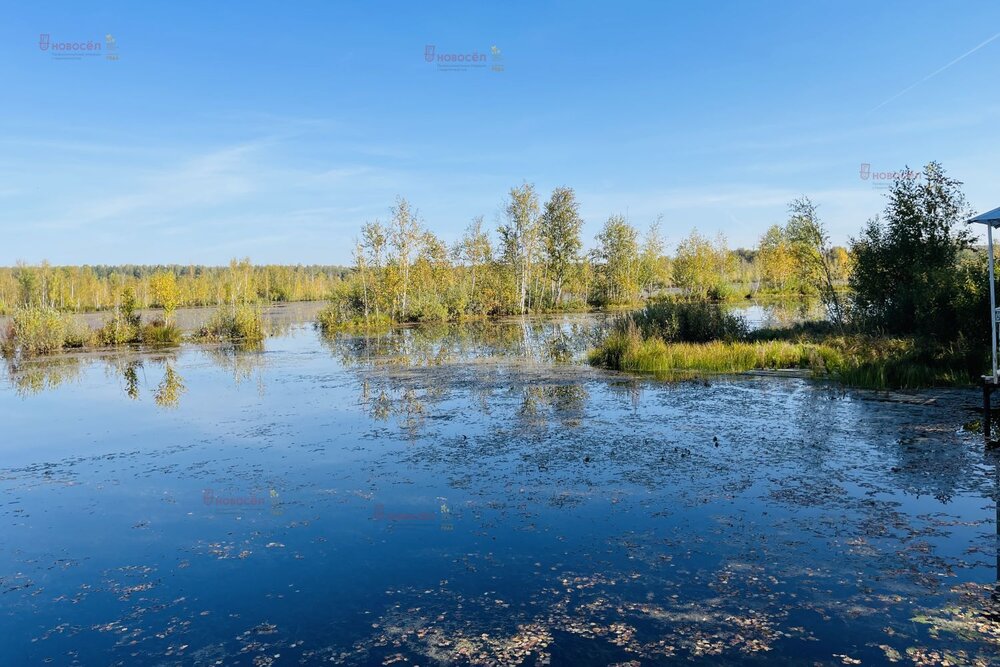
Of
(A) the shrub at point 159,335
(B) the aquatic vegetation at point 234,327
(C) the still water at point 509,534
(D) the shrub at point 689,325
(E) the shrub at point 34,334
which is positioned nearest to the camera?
(C) the still water at point 509,534

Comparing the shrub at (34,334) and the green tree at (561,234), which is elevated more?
the green tree at (561,234)

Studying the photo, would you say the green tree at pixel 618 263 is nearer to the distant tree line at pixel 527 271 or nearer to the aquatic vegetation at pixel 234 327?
the distant tree line at pixel 527 271

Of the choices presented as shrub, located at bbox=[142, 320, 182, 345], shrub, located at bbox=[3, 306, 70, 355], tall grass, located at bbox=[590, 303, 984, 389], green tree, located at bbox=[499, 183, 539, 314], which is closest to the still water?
tall grass, located at bbox=[590, 303, 984, 389]

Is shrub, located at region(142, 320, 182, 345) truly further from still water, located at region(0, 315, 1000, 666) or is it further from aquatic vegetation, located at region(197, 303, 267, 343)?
still water, located at region(0, 315, 1000, 666)

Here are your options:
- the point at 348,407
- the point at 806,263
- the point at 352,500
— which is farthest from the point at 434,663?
the point at 806,263

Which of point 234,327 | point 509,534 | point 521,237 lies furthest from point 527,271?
point 509,534

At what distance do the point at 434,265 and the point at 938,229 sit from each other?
33.6 metres

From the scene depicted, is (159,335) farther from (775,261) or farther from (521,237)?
(775,261)

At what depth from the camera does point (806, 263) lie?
22.8 m

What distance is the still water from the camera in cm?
393

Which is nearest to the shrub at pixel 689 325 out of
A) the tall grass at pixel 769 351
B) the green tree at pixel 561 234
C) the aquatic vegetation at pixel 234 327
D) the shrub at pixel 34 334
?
the tall grass at pixel 769 351

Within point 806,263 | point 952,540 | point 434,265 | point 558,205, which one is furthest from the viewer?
point 558,205

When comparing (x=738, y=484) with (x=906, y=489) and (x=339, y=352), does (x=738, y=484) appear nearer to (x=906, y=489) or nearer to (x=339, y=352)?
(x=906, y=489)

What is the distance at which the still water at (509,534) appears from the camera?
155 inches
